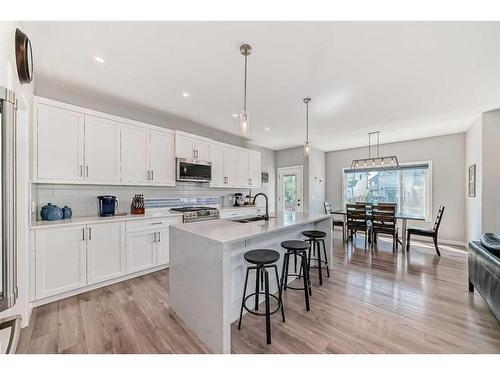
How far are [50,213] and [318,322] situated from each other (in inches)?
129

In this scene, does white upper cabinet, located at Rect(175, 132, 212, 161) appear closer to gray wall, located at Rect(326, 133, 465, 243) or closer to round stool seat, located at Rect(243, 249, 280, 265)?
round stool seat, located at Rect(243, 249, 280, 265)

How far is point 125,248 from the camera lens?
2832 millimetres

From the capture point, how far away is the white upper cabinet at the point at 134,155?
3.16 m

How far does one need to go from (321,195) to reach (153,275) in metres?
5.51

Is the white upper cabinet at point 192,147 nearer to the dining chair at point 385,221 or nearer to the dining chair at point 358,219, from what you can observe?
the dining chair at point 358,219

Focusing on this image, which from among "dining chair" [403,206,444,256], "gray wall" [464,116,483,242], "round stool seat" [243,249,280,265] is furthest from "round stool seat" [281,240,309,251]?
"gray wall" [464,116,483,242]

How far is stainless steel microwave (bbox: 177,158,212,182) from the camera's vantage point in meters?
3.82

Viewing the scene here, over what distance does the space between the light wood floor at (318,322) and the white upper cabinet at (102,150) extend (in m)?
1.53

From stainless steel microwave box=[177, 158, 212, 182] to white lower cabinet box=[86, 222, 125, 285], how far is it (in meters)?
1.37

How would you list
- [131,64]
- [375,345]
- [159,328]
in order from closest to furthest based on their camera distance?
[375,345] → [159,328] → [131,64]

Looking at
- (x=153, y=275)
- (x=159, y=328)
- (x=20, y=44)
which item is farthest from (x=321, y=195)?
A: (x=20, y=44)

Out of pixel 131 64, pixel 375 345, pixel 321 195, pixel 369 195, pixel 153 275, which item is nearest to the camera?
pixel 375 345
